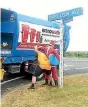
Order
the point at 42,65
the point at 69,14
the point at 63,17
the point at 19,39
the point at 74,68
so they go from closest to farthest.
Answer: the point at 42,65 < the point at 69,14 < the point at 63,17 < the point at 19,39 < the point at 74,68

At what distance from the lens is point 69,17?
1268 centimetres

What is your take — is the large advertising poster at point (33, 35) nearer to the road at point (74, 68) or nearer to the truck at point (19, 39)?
the truck at point (19, 39)

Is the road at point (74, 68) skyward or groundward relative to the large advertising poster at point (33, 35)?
groundward

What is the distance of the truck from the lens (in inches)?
572

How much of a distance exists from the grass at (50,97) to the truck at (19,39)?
2.65 m

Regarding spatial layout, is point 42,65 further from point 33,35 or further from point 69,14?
point 33,35

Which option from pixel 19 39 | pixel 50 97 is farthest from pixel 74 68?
pixel 50 97

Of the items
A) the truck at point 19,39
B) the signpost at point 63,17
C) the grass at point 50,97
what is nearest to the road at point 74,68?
→ the truck at point 19,39

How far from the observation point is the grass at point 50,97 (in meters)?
9.65

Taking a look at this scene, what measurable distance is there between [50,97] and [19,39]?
15.8 ft

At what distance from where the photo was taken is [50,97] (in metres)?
10.6

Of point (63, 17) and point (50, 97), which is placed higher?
point (63, 17)

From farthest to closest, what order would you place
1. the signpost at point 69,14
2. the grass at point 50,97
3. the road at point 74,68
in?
the road at point 74,68
the signpost at point 69,14
the grass at point 50,97

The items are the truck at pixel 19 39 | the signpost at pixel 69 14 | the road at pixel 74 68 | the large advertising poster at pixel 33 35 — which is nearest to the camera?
the signpost at pixel 69 14
